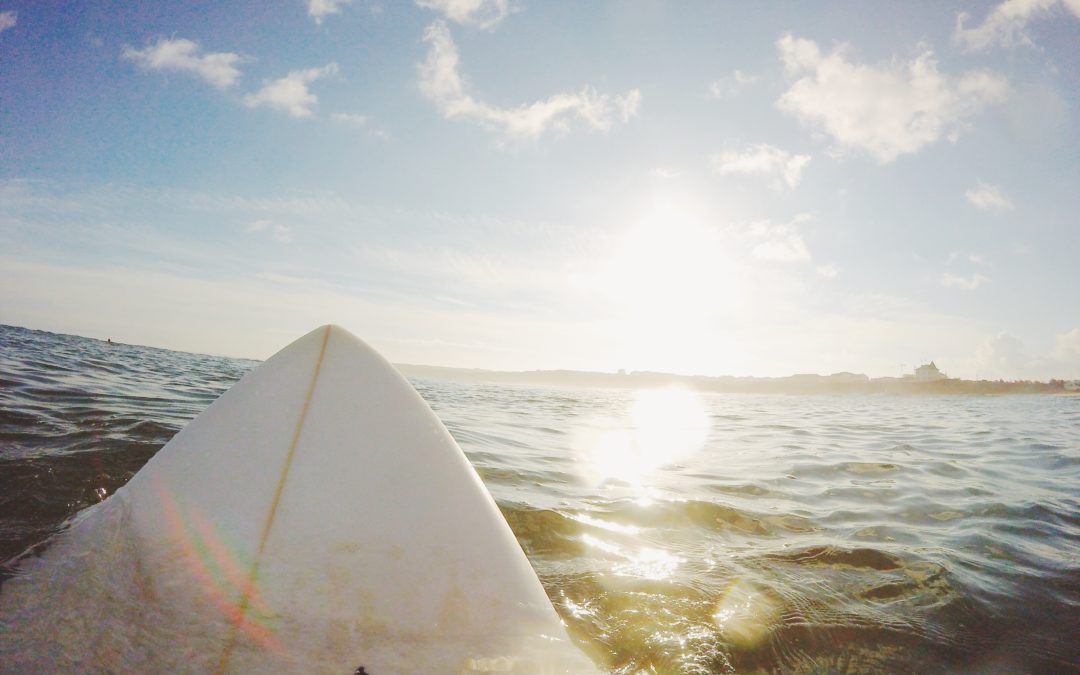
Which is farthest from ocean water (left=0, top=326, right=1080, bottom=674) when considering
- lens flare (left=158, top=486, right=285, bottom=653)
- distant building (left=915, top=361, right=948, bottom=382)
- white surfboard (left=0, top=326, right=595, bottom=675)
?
distant building (left=915, top=361, right=948, bottom=382)

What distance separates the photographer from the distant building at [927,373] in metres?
91.7

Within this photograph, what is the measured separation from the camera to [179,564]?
1763 millimetres

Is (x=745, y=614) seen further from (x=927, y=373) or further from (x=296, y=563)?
(x=927, y=373)

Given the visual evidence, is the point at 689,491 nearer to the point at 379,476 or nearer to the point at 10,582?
the point at 379,476

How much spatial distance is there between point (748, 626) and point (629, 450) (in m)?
6.03

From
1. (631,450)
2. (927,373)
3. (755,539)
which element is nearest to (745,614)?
(755,539)

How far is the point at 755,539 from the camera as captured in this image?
387 centimetres

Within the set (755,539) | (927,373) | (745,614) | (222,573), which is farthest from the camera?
(927,373)

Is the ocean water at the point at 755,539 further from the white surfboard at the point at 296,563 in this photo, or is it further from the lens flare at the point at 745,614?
the white surfboard at the point at 296,563

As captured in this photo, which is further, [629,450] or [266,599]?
[629,450]

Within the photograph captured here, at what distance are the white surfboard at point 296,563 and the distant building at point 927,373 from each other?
116708 millimetres

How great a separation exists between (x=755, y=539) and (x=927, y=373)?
119 metres

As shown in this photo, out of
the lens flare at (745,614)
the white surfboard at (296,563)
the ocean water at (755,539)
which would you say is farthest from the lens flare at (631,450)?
the white surfboard at (296,563)

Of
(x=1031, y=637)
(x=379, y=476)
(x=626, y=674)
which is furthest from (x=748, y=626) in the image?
(x=379, y=476)
